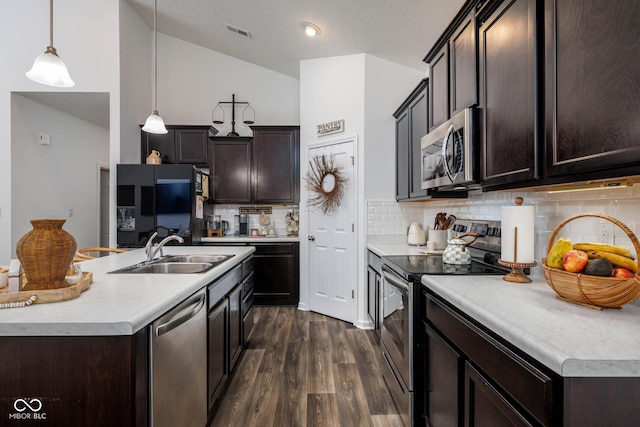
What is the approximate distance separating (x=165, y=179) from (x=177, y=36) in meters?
2.54

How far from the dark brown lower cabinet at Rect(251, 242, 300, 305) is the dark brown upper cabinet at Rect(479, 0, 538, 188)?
2.98 meters

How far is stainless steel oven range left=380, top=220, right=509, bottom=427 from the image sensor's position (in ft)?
5.73

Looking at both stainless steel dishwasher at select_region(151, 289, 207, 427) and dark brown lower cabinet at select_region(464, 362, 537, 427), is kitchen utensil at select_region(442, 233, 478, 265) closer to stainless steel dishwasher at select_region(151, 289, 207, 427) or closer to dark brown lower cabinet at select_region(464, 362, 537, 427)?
dark brown lower cabinet at select_region(464, 362, 537, 427)

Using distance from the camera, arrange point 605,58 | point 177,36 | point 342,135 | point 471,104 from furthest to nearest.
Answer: point 177,36, point 342,135, point 471,104, point 605,58

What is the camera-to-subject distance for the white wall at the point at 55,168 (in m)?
4.07

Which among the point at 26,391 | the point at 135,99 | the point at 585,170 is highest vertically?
the point at 135,99

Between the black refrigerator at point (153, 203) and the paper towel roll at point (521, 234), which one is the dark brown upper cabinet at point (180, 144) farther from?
the paper towel roll at point (521, 234)

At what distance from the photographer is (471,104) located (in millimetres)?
1752

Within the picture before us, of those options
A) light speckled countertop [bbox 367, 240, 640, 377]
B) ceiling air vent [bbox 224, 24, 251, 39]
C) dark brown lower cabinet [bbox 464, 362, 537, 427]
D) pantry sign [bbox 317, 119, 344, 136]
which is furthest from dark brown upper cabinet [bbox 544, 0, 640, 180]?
ceiling air vent [bbox 224, 24, 251, 39]

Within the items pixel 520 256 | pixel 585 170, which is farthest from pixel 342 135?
pixel 585 170

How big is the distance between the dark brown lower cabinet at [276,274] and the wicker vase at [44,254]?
3037 millimetres

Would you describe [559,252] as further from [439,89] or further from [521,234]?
[439,89]

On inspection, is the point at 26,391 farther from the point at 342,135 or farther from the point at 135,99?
the point at 135,99

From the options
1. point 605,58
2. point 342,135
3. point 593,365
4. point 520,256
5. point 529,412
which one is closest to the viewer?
point 593,365
